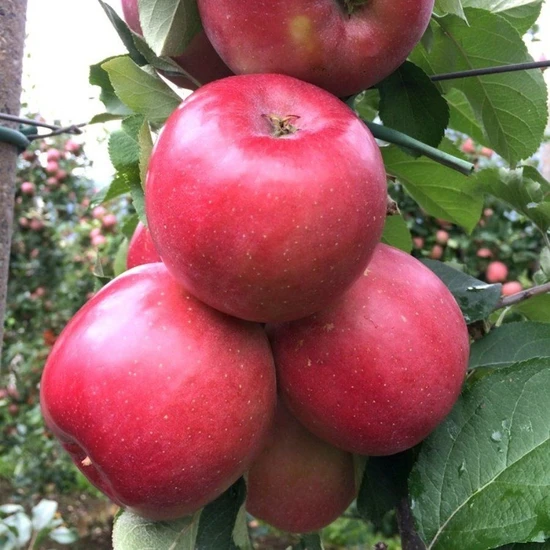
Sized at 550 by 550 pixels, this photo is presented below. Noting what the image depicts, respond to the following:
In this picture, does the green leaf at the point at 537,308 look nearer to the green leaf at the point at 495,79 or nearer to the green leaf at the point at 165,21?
the green leaf at the point at 495,79

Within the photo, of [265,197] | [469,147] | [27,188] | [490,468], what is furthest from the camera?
[27,188]

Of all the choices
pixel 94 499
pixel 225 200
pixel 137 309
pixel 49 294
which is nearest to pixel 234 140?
pixel 225 200

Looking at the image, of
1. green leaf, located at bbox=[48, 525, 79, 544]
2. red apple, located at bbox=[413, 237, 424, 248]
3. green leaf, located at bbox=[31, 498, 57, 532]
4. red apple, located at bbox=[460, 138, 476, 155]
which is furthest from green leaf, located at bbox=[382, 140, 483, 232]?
red apple, located at bbox=[460, 138, 476, 155]

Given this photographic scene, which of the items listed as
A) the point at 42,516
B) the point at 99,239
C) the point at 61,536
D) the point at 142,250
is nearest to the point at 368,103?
the point at 142,250

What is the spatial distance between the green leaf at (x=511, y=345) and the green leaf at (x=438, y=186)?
0.17 meters

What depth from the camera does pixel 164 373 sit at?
1.50 ft

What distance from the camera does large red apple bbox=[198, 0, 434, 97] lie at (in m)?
0.47

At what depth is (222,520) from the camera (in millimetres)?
582

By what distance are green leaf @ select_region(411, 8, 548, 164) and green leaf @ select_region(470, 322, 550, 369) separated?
185 millimetres

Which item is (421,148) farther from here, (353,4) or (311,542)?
(311,542)

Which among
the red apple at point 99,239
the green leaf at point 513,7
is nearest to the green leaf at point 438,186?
the green leaf at point 513,7

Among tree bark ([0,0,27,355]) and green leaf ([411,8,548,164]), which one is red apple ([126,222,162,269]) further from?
green leaf ([411,8,548,164])

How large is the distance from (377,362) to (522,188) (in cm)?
31

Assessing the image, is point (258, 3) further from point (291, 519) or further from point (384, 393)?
point (291, 519)
